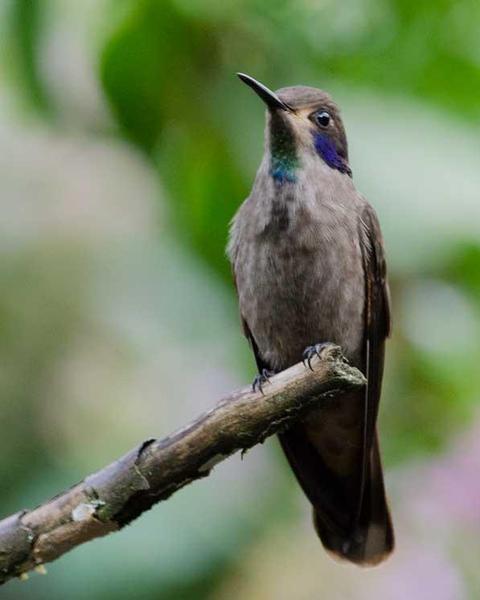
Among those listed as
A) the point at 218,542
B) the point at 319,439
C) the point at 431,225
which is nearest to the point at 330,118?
the point at 431,225

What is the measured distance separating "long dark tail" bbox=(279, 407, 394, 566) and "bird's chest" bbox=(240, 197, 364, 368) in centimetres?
37

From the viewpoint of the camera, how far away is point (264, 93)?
3.14 metres

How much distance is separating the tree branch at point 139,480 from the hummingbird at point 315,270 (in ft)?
2.38

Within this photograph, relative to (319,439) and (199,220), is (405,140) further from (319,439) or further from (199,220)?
(319,439)

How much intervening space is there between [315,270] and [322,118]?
0.49m

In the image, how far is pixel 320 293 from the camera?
3420 mm

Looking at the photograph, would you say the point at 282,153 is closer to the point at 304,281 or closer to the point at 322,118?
the point at 322,118

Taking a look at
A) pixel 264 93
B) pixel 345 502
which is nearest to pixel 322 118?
pixel 264 93

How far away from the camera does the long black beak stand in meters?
3.07

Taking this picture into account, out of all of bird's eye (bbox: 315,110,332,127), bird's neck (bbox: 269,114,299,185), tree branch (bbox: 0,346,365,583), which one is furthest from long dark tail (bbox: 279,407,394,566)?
tree branch (bbox: 0,346,365,583)

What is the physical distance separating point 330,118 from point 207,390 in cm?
109

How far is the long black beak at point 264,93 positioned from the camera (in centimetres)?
307

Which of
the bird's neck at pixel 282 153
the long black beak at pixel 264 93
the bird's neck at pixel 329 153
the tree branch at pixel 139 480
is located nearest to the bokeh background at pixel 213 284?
the long black beak at pixel 264 93

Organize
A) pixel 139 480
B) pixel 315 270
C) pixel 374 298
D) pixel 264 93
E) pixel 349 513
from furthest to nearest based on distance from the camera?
1. pixel 349 513
2. pixel 374 298
3. pixel 315 270
4. pixel 264 93
5. pixel 139 480
